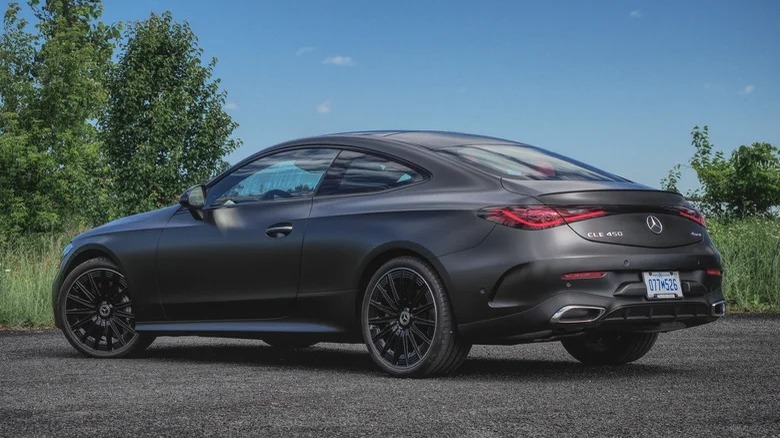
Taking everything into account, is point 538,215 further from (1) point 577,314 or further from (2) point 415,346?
(2) point 415,346

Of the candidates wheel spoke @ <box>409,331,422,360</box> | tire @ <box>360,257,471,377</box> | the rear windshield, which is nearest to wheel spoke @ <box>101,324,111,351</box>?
tire @ <box>360,257,471,377</box>

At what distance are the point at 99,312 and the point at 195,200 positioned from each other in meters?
1.47

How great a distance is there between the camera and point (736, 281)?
14156mm

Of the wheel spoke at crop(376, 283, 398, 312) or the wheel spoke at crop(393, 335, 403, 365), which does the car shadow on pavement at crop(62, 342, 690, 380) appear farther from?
the wheel spoke at crop(376, 283, 398, 312)

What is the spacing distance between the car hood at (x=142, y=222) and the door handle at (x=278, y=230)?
1146 millimetres

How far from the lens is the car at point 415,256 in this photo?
6.43m

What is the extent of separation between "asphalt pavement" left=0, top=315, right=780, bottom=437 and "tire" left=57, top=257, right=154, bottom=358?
18 centimetres

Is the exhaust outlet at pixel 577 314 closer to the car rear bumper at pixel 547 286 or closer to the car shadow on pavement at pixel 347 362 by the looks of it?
the car rear bumper at pixel 547 286

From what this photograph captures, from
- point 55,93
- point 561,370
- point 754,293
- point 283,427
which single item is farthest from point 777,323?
point 55,93

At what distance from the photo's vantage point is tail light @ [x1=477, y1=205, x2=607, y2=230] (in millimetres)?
6402

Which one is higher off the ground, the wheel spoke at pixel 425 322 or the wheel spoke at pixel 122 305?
the wheel spoke at pixel 122 305

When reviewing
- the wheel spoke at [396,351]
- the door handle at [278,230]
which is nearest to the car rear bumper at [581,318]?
the wheel spoke at [396,351]

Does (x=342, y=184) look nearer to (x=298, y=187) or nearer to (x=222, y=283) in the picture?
(x=298, y=187)

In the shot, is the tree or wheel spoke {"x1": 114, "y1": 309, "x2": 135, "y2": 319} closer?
wheel spoke {"x1": 114, "y1": 309, "x2": 135, "y2": 319}
